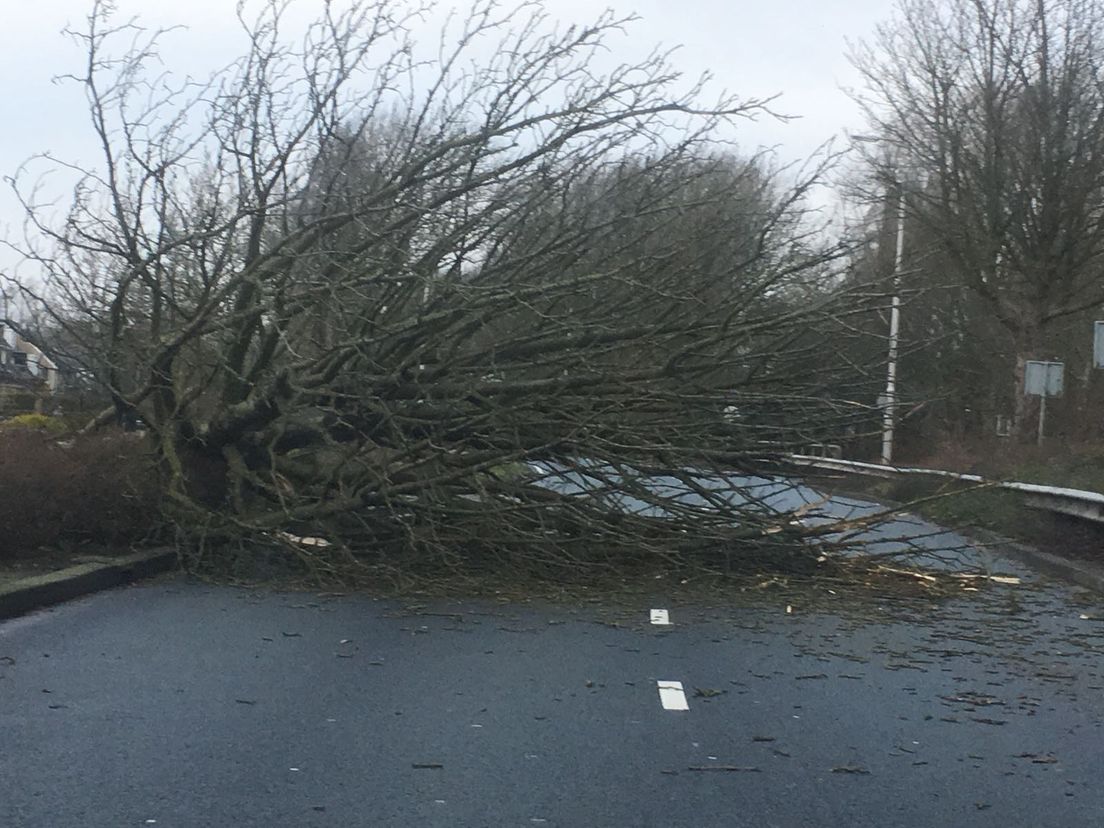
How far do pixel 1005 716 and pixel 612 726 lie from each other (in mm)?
2021

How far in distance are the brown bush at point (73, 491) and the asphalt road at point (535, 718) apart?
50.4 inches

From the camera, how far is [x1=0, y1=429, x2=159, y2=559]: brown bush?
11273mm

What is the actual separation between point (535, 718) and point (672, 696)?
952mm

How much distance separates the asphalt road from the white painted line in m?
0.08

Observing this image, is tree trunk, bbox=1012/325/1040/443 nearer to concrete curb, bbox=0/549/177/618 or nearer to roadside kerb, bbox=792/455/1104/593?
roadside kerb, bbox=792/455/1104/593

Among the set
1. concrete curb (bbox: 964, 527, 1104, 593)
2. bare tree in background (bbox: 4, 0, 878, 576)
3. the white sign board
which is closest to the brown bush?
bare tree in background (bbox: 4, 0, 878, 576)

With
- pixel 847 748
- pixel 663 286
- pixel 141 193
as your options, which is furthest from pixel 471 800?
pixel 141 193

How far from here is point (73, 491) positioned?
38.7 ft

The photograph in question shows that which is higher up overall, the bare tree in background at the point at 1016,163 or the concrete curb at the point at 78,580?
the bare tree in background at the point at 1016,163

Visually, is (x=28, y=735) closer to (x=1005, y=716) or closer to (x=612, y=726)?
(x=612, y=726)

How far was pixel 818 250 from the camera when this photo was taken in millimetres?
13719

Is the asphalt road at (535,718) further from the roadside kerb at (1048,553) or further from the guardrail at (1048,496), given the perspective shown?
the guardrail at (1048,496)

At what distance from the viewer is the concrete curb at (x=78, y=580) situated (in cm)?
956

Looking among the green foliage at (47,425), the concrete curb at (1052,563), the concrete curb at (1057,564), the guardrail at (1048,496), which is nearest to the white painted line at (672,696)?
the concrete curb at (1052,563)
